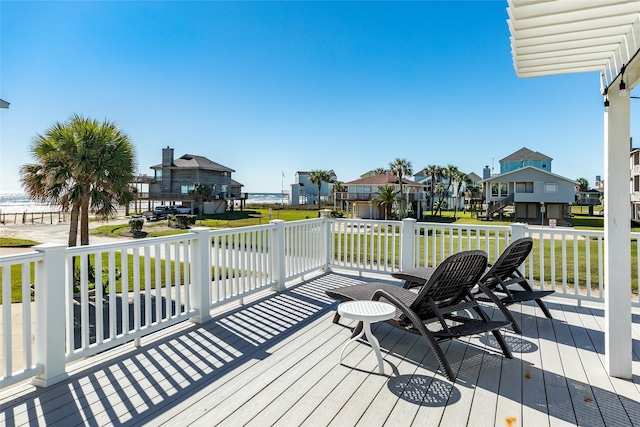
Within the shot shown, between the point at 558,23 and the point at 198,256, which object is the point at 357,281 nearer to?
the point at 198,256

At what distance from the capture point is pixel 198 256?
3867 mm

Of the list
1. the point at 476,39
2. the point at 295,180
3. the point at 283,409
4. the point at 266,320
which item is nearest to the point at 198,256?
the point at 266,320

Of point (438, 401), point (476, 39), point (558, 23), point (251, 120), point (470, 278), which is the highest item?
point (251, 120)

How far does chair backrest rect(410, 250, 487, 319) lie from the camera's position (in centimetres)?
275

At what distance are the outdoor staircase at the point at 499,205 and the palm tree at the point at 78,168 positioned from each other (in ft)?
106

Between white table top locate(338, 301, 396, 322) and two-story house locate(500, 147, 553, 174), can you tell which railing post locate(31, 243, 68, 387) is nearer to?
white table top locate(338, 301, 396, 322)

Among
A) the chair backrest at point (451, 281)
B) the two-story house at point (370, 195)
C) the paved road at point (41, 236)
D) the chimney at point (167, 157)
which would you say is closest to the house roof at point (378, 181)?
the two-story house at point (370, 195)

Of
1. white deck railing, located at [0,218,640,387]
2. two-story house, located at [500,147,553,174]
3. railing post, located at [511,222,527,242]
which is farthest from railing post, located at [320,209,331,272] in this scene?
two-story house, located at [500,147,553,174]

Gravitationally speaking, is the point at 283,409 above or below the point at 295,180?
below

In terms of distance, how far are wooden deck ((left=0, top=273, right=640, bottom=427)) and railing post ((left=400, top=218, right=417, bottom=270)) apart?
2.12 meters

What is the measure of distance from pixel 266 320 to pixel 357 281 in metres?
2.10

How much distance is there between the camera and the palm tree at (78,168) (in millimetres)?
9289

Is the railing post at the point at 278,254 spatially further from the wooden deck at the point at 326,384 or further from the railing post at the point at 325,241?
the wooden deck at the point at 326,384

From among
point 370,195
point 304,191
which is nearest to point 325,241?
point 370,195
